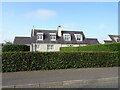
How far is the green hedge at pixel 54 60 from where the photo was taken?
8.95 meters

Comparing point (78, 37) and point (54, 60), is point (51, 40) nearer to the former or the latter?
point (78, 37)

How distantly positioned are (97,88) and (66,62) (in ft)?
16.1

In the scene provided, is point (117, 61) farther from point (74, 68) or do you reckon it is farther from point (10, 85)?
point (10, 85)

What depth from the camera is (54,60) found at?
32.6 ft

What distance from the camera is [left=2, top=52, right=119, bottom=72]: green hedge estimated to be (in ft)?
29.4

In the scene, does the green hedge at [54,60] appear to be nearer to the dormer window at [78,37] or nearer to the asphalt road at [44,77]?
the asphalt road at [44,77]

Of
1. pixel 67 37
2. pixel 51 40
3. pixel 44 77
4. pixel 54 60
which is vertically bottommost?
pixel 44 77

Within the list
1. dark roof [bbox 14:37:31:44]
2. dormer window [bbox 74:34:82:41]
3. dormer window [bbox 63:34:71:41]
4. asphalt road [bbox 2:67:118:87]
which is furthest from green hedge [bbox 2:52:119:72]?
dark roof [bbox 14:37:31:44]

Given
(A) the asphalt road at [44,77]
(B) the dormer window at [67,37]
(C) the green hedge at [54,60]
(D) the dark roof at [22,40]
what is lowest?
(A) the asphalt road at [44,77]

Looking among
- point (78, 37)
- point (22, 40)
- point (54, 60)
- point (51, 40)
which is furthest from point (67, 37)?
point (54, 60)

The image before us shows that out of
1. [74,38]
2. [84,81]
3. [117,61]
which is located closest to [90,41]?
[74,38]

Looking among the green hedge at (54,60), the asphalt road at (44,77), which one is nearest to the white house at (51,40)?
the green hedge at (54,60)

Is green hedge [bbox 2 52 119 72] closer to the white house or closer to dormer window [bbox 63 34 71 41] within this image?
the white house

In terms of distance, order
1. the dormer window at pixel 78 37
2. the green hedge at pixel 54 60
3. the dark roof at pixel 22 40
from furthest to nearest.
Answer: the dormer window at pixel 78 37, the dark roof at pixel 22 40, the green hedge at pixel 54 60
